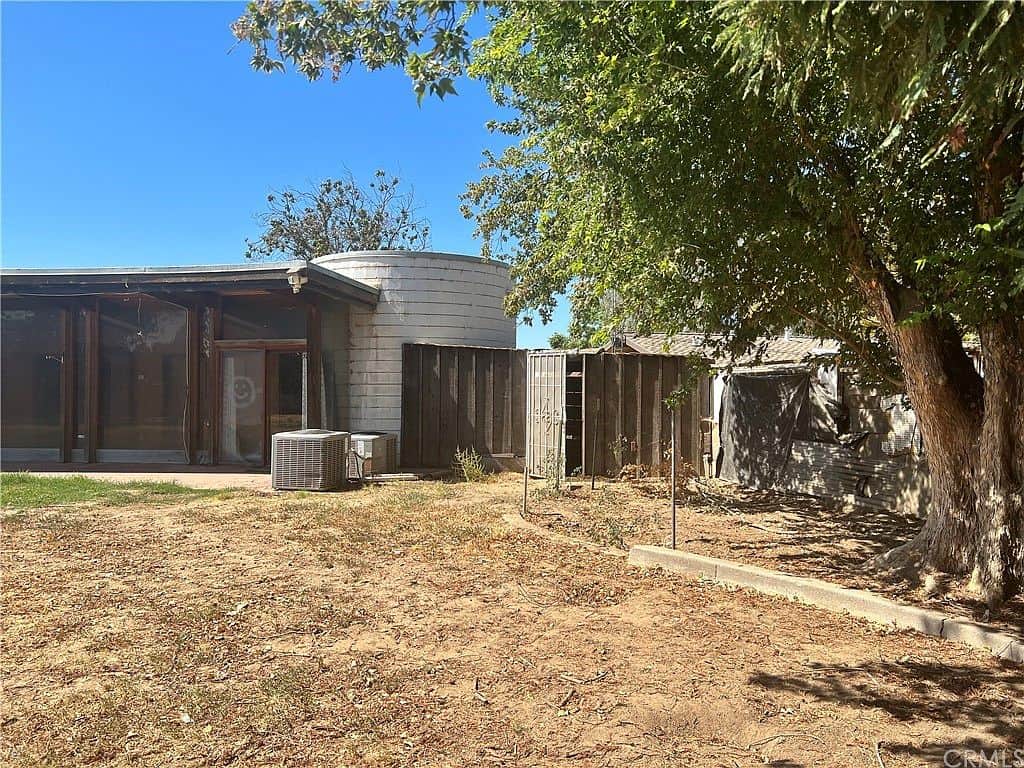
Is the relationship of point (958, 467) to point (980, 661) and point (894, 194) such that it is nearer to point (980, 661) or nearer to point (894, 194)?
point (980, 661)

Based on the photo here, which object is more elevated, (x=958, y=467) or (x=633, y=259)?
(x=633, y=259)

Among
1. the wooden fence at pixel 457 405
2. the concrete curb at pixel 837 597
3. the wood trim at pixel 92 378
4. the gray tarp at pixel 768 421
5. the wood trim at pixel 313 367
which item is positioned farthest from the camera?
Answer: the wood trim at pixel 92 378

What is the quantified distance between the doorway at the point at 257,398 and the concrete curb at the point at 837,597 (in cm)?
760

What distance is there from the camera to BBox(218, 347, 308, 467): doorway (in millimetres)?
11461

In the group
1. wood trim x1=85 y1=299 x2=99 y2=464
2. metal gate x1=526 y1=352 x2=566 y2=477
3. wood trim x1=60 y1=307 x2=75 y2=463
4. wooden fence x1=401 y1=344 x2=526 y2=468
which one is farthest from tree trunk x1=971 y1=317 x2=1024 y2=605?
wood trim x1=60 y1=307 x2=75 y2=463

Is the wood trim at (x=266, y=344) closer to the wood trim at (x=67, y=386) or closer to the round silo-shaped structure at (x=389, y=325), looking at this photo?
the round silo-shaped structure at (x=389, y=325)

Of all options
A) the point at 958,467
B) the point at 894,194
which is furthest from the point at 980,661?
the point at 894,194

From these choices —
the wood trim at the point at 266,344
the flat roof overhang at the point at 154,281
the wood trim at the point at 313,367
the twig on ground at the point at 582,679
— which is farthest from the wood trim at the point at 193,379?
the twig on ground at the point at 582,679

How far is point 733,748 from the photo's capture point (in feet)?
8.82

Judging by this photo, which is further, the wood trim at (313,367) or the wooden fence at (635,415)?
the wood trim at (313,367)

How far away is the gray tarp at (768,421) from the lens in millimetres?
8531

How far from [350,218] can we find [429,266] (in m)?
16.7

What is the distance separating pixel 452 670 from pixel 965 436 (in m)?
3.97

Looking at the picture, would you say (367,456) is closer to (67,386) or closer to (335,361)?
(335,361)
